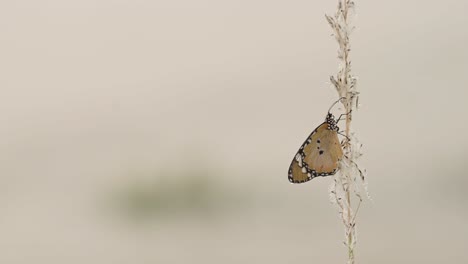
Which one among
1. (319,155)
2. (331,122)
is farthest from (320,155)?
(331,122)

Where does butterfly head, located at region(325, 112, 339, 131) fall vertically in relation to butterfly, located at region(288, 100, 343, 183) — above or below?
above

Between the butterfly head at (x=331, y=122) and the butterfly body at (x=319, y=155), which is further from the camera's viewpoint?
the butterfly head at (x=331, y=122)

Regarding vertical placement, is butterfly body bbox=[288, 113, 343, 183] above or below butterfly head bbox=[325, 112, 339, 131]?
below

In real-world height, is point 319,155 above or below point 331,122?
below

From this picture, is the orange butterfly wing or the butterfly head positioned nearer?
the orange butterfly wing

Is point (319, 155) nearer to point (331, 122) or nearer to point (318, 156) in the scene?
point (318, 156)

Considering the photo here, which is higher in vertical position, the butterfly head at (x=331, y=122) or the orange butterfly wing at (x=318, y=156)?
the butterfly head at (x=331, y=122)

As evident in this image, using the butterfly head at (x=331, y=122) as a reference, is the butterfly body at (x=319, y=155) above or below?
below

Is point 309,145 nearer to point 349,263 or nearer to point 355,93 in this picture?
point 355,93
